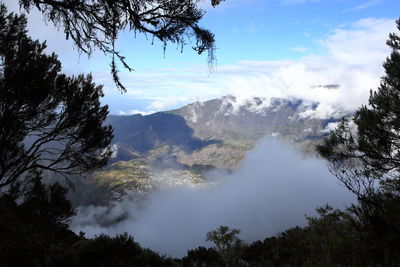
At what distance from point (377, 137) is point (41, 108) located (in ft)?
52.6

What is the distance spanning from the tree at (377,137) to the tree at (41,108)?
1178cm

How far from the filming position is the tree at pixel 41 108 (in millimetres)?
10328

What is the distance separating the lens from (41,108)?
36.9 ft

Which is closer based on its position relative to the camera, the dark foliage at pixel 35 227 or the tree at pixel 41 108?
the dark foliage at pixel 35 227

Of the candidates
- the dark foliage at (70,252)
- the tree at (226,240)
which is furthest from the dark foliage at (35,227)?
the tree at (226,240)

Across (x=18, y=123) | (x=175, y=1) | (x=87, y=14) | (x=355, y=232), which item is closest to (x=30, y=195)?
(x=18, y=123)

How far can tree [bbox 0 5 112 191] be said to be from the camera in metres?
10.3

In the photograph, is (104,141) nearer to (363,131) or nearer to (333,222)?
(333,222)

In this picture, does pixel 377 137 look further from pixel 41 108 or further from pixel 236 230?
pixel 41 108

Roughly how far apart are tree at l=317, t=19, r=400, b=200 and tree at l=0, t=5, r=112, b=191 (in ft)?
38.6

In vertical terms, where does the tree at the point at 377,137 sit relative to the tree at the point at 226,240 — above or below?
above

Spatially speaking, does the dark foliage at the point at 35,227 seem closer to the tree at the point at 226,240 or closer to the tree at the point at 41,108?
the tree at the point at 41,108

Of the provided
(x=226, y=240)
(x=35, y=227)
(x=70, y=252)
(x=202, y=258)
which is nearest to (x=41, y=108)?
(x=35, y=227)

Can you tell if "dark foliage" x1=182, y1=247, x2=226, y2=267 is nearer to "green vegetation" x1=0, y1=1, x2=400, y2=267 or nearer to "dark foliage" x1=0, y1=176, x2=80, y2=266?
"green vegetation" x1=0, y1=1, x2=400, y2=267
